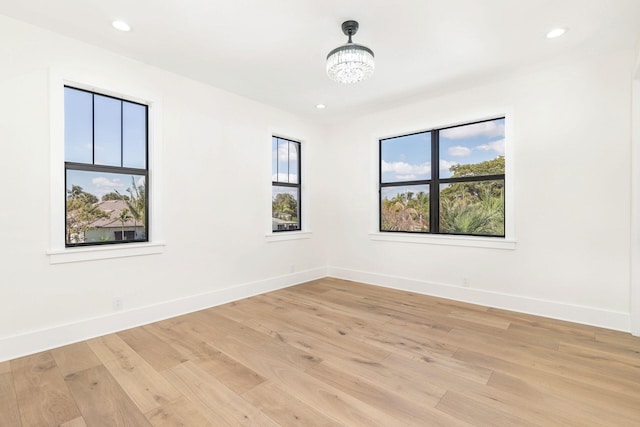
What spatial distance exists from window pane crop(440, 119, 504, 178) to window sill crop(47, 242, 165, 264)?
3.80 meters

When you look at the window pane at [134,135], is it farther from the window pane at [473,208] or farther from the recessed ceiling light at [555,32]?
the recessed ceiling light at [555,32]

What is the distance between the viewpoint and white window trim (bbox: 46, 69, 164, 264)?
2645 mm

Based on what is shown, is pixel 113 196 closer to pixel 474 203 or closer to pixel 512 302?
pixel 474 203

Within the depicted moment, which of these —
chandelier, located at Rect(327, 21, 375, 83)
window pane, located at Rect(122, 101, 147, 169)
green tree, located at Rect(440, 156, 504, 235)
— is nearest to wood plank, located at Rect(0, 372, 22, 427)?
window pane, located at Rect(122, 101, 147, 169)

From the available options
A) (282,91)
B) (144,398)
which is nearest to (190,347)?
(144,398)

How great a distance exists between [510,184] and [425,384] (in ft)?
8.57

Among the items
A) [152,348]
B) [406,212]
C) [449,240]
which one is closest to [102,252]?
[152,348]

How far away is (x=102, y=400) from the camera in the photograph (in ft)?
6.25

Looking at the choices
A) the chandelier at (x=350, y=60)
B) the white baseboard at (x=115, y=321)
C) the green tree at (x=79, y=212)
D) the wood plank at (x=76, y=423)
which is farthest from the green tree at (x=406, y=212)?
the wood plank at (x=76, y=423)

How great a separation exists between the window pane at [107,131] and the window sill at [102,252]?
86cm

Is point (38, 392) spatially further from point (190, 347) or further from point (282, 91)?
point (282, 91)

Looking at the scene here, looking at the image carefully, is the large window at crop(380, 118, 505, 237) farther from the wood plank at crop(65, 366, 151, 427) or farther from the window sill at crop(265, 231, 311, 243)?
the wood plank at crop(65, 366, 151, 427)

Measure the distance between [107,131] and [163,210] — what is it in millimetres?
952

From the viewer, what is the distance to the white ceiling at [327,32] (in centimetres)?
232
